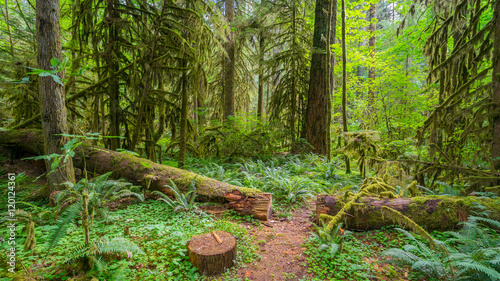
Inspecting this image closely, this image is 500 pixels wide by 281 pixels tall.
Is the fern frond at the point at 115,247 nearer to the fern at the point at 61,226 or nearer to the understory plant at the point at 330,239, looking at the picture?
the fern at the point at 61,226

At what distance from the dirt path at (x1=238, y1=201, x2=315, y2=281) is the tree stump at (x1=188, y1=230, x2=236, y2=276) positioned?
245mm

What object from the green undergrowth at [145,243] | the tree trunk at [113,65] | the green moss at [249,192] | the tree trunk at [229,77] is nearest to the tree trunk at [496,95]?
the green moss at [249,192]

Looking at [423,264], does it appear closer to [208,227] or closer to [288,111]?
[208,227]

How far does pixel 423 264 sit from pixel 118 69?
7.05m

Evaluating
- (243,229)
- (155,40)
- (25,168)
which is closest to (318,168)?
(243,229)

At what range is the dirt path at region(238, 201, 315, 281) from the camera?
2672 millimetres

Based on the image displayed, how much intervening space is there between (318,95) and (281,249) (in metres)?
6.85

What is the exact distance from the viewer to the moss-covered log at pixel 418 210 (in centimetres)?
324

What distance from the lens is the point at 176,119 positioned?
6277 mm

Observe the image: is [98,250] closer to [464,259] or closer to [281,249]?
[281,249]

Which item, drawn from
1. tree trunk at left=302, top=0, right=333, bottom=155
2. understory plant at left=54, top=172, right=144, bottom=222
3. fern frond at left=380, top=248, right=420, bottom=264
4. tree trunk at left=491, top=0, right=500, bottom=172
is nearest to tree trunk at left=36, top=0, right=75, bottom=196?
understory plant at left=54, top=172, right=144, bottom=222

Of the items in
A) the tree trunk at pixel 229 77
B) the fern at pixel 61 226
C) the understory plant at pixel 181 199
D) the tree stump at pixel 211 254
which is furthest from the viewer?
the tree trunk at pixel 229 77

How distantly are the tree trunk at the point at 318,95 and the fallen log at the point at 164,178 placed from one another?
5.24 m

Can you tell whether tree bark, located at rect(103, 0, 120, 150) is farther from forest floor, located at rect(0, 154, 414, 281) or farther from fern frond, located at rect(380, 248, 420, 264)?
fern frond, located at rect(380, 248, 420, 264)
